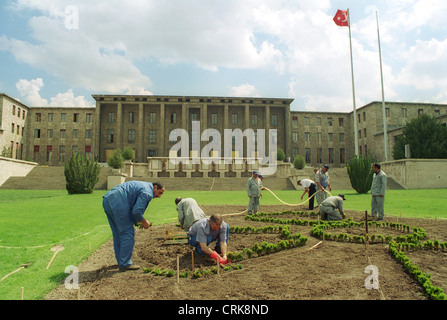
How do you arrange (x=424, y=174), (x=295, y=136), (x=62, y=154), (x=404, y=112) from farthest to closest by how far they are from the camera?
(x=295, y=136)
(x=62, y=154)
(x=404, y=112)
(x=424, y=174)

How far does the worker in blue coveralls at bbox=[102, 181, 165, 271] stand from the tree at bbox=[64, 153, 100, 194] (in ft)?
63.1

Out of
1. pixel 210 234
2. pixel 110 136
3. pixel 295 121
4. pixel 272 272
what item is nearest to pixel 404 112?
pixel 295 121

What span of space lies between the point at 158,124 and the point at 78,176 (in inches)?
1197

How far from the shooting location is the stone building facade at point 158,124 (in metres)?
49.6

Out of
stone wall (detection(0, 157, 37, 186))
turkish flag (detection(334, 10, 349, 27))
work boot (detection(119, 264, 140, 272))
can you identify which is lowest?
work boot (detection(119, 264, 140, 272))

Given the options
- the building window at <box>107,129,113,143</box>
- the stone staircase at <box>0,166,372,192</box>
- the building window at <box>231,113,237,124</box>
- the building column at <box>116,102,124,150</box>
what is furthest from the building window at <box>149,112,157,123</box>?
the stone staircase at <box>0,166,372,192</box>

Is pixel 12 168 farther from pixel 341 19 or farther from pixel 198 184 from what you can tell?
pixel 341 19

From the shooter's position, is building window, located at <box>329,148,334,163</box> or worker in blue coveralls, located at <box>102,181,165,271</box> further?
building window, located at <box>329,148,334,163</box>

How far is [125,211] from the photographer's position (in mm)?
5000

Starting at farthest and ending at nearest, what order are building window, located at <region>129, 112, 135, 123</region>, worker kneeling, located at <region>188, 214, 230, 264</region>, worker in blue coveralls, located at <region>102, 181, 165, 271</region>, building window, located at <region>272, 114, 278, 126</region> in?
1. building window, located at <region>272, 114, 278, 126</region>
2. building window, located at <region>129, 112, 135, 123</region>
3. worker kneeling, located at <region>188, 214, 230, 264</region>
4. worker in blue coveralls, located at <region>102, 181, 165, 271</region>

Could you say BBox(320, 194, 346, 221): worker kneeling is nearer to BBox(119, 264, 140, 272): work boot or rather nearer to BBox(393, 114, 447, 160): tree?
BBox(119, 264, 140, 272): work boot

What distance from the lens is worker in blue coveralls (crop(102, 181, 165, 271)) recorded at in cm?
495

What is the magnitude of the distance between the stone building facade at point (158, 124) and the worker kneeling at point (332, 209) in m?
38.8

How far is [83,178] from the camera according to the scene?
2244 centimetres
